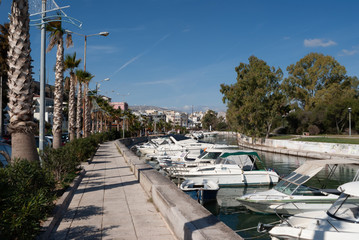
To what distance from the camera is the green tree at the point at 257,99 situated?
60.6m

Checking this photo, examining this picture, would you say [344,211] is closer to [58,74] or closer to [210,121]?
[58,74]

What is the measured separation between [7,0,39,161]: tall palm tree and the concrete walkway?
221 cm

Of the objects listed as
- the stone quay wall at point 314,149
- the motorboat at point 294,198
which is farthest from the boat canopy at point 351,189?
the stone quay wall at point 314,149

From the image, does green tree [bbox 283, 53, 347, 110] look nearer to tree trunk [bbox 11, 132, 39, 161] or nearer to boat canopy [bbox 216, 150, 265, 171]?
boat canopy [bbox 216, 150, 265, 171]

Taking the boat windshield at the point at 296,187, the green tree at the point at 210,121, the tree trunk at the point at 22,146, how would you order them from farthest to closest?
the green tree at the point at 210,121
the boat windshield at the point at 296,187
the tree trunk at the point at 22,146

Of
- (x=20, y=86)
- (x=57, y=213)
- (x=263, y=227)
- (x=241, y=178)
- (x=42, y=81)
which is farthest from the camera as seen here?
(x=241, y=178)

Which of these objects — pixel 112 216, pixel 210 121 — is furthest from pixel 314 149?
pixel 210 121

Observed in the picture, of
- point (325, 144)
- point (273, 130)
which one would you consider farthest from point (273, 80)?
point (325, 144)

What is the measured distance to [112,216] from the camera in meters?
7.74

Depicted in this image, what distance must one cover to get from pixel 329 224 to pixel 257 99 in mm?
52641

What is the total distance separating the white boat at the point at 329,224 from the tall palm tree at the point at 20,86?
7611 millimetres

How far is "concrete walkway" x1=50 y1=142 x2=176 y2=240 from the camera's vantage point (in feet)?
21.1

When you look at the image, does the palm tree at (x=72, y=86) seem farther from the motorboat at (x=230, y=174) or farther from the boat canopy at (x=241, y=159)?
the boat canopy at (x=241, y=159)

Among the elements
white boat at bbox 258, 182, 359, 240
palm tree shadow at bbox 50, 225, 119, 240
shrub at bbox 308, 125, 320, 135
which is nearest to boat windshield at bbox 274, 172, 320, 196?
white boat at bbox 258, 182, 359, 240
